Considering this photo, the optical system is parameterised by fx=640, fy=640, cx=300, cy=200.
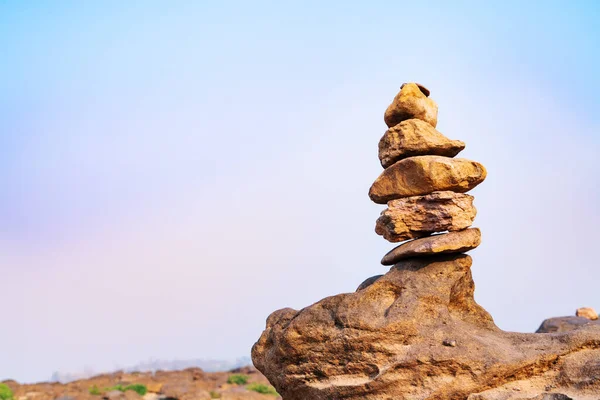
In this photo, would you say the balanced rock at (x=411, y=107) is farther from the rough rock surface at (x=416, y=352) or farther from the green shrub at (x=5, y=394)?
the green shrub at (x=5, y=394)

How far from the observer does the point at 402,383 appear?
11.6 metres

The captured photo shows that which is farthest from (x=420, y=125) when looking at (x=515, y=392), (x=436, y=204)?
(x=515, y=392)

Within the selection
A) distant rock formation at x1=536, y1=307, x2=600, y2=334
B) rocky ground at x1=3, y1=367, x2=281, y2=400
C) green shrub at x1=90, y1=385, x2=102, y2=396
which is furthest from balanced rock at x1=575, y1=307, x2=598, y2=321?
green shrub at x1=90, y1=385, x2=102, y2=396

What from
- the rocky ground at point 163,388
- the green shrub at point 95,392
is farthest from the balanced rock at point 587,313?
the green shrub at point 95,392

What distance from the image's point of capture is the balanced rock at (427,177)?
13.1 m

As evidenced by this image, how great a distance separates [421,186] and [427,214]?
0.59 metres

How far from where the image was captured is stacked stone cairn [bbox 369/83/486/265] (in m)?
13.1

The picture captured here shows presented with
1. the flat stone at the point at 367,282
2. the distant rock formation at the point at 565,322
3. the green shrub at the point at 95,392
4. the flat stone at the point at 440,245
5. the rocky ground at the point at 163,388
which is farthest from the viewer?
the green shrub at the point at 95,392

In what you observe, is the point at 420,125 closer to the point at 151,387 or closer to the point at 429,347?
the point at 429,347

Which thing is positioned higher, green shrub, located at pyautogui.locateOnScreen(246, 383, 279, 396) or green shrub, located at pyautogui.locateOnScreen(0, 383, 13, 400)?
green shrub, located at pyautogui.locateOnScreen(0, 383, 13, 400)

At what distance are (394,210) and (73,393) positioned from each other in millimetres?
30570

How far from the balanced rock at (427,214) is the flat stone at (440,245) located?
260 millimetres

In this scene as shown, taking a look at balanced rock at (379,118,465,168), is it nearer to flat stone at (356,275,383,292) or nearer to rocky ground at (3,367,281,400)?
flat stone at (356,275,383,292)

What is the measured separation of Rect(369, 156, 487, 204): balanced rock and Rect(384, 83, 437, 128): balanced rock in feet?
4.00
